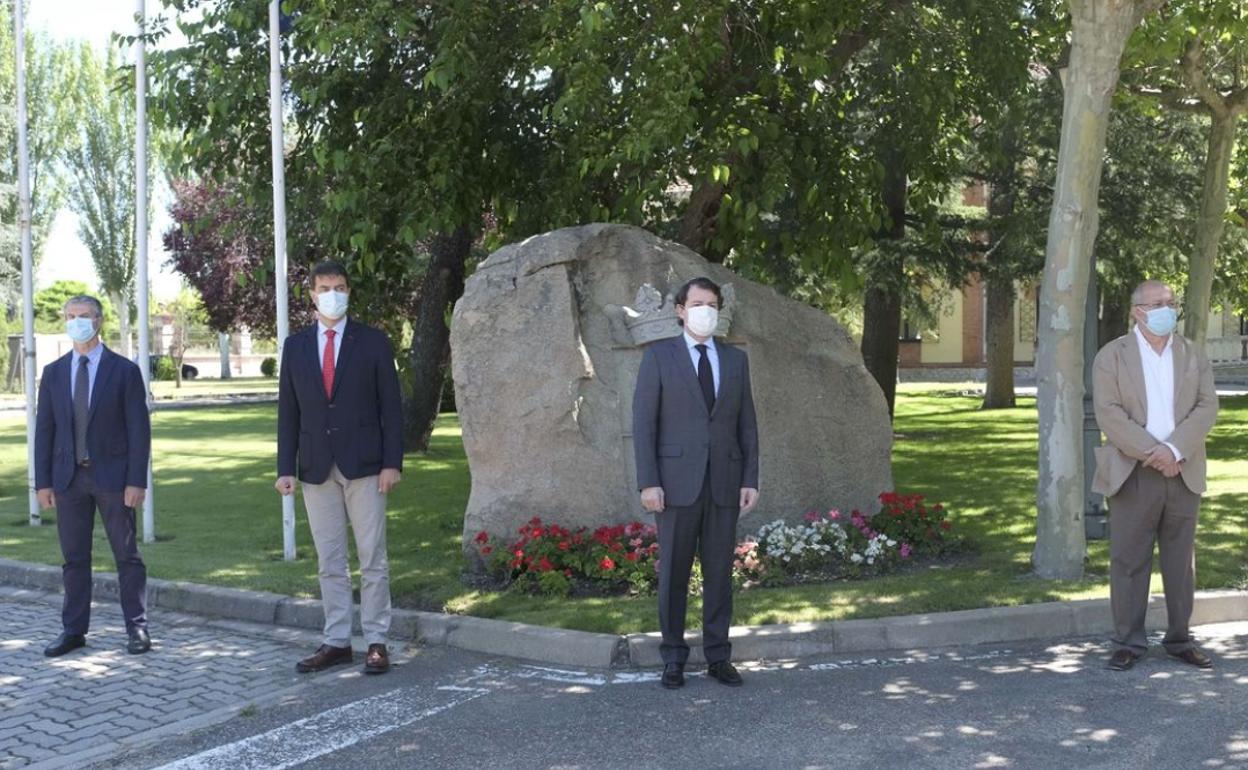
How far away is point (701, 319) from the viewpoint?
672 centimetres

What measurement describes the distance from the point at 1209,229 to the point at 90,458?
12.8 meters

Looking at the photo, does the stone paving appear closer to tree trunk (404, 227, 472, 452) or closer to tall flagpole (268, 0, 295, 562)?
tall flagpole (268, 0, 295, 562)

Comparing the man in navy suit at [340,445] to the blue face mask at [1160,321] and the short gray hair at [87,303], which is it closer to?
the short gray hair at [87,303]

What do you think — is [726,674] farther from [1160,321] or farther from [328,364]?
[1160,321]

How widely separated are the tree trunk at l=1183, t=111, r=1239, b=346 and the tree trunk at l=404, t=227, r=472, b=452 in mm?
9055

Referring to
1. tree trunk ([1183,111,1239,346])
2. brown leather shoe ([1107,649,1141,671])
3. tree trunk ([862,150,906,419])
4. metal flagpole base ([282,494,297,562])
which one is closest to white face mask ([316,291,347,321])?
metal flagpole base ([282,494,297,562])

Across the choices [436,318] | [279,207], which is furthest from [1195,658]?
[436,318]

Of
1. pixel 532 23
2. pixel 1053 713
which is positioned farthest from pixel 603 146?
pixel 1053 713

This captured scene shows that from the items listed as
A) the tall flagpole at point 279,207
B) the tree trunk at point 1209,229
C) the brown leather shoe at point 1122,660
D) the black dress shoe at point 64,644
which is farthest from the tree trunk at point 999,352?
the black dress shoe at point 64,644

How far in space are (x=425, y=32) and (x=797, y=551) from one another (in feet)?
24.1

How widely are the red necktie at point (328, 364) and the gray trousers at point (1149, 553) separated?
4315 millimetres

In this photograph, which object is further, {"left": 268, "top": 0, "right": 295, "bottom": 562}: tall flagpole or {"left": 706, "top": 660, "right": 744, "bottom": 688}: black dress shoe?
{"left": 268, "top": 0, "right": 295, "bottom": 562}: tall flagpole

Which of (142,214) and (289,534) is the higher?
(142,214)

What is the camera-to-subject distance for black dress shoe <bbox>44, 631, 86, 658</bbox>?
24.5 ft
